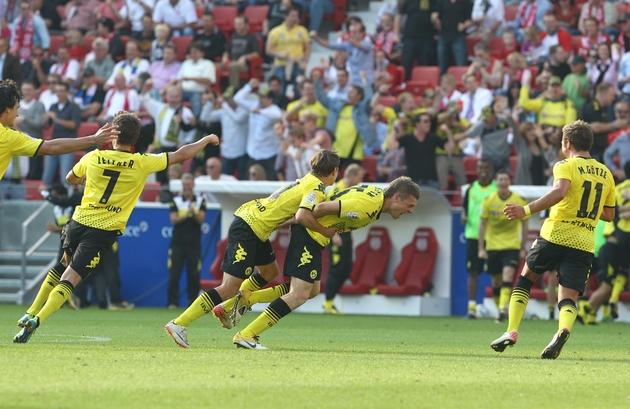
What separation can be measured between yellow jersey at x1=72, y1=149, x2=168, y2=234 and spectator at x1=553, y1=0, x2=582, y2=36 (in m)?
12.8

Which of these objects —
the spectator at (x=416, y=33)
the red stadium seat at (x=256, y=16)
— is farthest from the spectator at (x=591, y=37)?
the red stadium seat at (x=256, y=16)

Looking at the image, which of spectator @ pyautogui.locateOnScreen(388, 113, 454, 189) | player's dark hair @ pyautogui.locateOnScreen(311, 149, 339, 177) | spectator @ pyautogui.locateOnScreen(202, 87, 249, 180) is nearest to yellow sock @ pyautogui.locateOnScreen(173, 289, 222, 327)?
player's dark hair @ pyautogui.locateOnScreen(311, 149, 339, 177)

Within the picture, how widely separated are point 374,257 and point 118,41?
882 centimetres

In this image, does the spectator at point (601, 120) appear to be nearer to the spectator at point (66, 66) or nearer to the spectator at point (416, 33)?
the spectator at point (416, 33)

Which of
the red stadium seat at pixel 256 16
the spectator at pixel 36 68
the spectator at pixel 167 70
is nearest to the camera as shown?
the spectator at pixel 167 70

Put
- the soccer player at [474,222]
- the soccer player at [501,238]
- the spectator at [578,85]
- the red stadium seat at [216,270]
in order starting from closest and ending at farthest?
the soccer player at [501,238], the soccer player at [474,222], the spectator at [578,85], the red stadium seat at [216,270]

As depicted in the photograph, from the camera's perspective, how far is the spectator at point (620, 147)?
54.1 ft

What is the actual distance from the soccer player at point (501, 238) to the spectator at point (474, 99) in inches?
120

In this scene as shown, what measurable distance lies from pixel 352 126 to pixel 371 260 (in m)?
2.35

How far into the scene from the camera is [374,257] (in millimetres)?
18281

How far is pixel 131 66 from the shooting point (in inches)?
865

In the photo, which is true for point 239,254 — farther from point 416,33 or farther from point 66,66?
point 66,66

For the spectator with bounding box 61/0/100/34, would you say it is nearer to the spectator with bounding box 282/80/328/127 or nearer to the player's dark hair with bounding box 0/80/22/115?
the spectator with bounding box 282/80/328/127

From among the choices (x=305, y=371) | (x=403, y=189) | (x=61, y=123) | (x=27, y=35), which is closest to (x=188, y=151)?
(x=403, y=189)
